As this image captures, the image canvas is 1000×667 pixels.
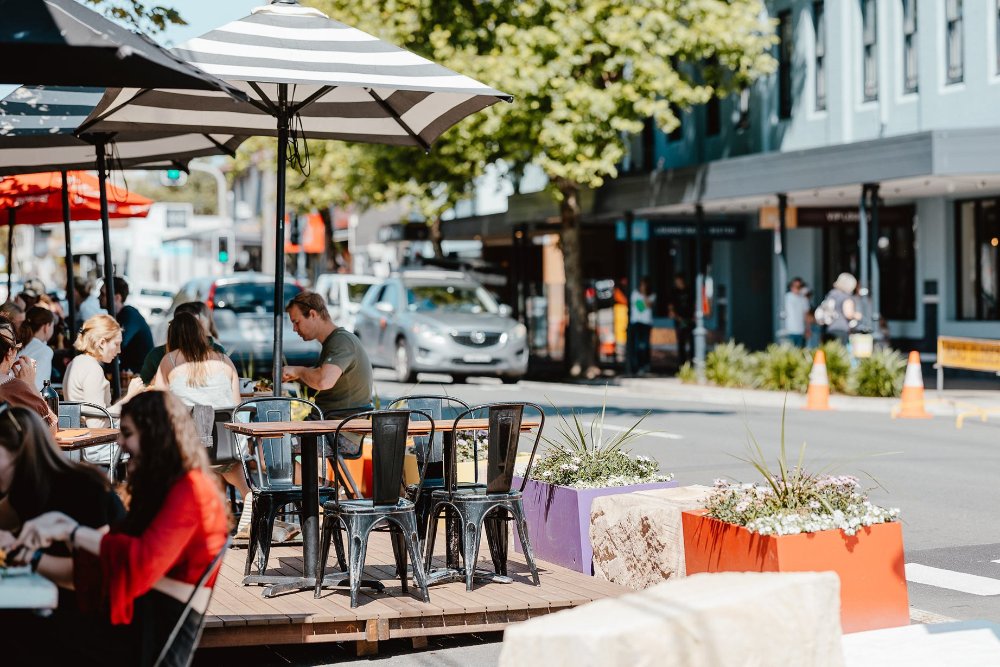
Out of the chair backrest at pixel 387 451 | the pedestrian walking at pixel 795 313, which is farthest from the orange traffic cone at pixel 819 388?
the chair backrest at pixel 387 451

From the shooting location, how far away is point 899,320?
90.9 ft

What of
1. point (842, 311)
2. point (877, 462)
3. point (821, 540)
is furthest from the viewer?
point (842, 311)

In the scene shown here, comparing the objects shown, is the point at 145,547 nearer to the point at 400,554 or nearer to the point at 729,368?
the point at 400,554

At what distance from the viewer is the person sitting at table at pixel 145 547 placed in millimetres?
4695

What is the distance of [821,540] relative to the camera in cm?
645

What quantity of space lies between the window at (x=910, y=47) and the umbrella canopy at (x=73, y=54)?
2096 centimetres

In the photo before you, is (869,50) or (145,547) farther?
(869,50)

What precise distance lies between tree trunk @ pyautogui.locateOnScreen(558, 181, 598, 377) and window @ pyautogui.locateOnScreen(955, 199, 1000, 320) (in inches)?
267

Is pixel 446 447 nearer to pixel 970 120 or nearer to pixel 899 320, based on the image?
pixel 970 120

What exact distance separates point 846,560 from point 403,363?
18689mm

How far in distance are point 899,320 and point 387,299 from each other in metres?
9.75

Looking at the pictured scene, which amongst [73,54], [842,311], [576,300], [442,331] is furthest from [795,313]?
[73,54]

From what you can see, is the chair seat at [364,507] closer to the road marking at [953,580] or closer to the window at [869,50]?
the road marking at [953,580]

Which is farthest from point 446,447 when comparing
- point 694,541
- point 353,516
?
point 694,541
